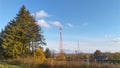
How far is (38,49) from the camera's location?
2050 inches

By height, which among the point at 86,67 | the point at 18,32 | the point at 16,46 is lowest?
the point at 86,67

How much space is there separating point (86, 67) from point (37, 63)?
7.26 meters

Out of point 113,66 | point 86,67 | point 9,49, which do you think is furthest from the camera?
point 9,49

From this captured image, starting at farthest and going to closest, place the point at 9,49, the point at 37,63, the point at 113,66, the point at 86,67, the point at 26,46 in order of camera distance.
→ the point at 26,46, the point at 9,49, the point at 37,63, the point at 86,67, the point at 113,66

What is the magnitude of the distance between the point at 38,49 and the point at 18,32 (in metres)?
6.48

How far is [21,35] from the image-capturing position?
49.2 metres

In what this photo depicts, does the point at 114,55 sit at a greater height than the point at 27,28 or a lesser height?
lesser

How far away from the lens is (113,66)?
17078 millimetres

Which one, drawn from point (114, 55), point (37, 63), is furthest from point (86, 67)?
point (114, 55)

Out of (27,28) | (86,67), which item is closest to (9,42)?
(27,28)

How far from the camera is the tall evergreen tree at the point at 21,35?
153ft

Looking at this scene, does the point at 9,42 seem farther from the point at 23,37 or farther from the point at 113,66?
the point at 113,66

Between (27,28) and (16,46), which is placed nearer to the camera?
(16,46)

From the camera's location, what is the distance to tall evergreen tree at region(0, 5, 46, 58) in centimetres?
4669
